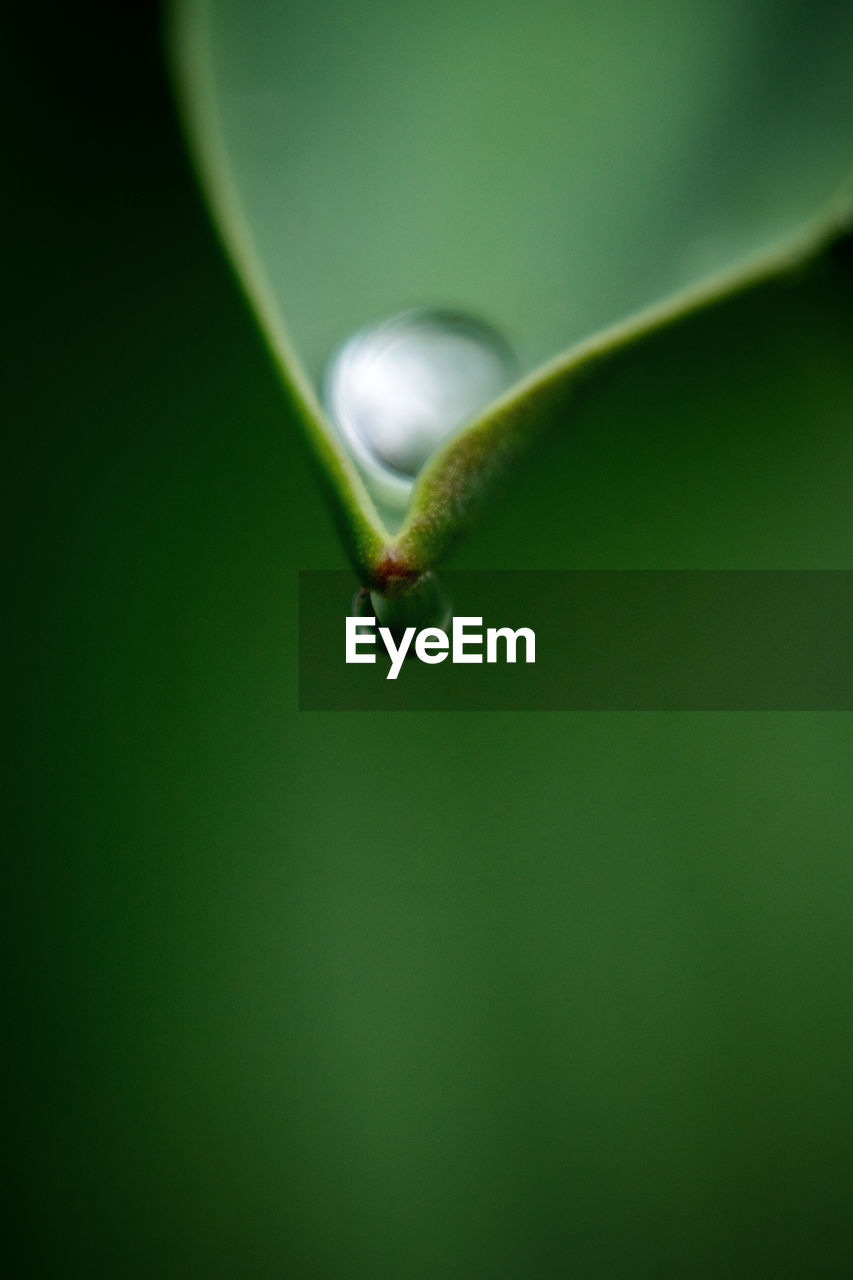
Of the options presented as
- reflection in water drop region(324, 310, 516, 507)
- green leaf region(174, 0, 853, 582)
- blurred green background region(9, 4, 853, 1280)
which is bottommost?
blurred green background region(9, 4, 853, 1280)

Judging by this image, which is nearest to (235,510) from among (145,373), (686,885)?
(145,373)

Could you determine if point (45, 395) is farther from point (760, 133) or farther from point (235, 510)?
point (760, 133)

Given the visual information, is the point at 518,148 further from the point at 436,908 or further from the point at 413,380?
the point at 436,908

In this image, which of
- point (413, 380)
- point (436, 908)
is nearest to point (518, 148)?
point (413, 380)

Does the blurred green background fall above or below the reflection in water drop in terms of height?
below

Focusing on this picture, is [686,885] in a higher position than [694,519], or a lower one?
lower

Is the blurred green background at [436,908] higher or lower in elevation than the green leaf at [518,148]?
lower
